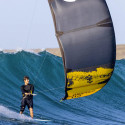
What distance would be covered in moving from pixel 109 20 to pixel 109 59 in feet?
3.30

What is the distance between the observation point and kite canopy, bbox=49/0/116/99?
9.69m

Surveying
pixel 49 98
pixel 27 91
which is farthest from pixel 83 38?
pixel 49 98

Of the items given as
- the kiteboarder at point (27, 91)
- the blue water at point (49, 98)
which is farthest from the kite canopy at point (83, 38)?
the blue water at point (49, 98)

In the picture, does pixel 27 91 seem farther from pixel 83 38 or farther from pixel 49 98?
pixel 49 98

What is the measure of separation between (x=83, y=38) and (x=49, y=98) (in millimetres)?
7491

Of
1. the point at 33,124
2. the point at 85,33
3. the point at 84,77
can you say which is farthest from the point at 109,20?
the point at 33,124

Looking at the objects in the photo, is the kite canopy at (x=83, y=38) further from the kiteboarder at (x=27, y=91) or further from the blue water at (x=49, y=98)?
the blue water at (x=49, y=98)

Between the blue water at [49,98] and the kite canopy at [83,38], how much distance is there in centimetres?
240

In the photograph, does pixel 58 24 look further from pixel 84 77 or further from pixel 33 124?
pixel 33 124

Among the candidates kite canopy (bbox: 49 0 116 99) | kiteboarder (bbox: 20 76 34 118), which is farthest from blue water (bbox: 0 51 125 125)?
kite canopy (bbox: 49 0 116 99)

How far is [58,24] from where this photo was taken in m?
9.70

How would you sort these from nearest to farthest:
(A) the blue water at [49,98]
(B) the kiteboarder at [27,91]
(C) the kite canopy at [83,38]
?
(C) the kite canopy at [83,38] < (B) the kiteboarder at [27,91] < (A) the blue water at [49,98]

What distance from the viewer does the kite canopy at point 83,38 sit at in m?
9.69

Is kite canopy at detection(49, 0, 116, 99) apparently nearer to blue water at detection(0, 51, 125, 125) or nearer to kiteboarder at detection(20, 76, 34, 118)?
kiteboarder at detection(20, 76, 34, 118)
